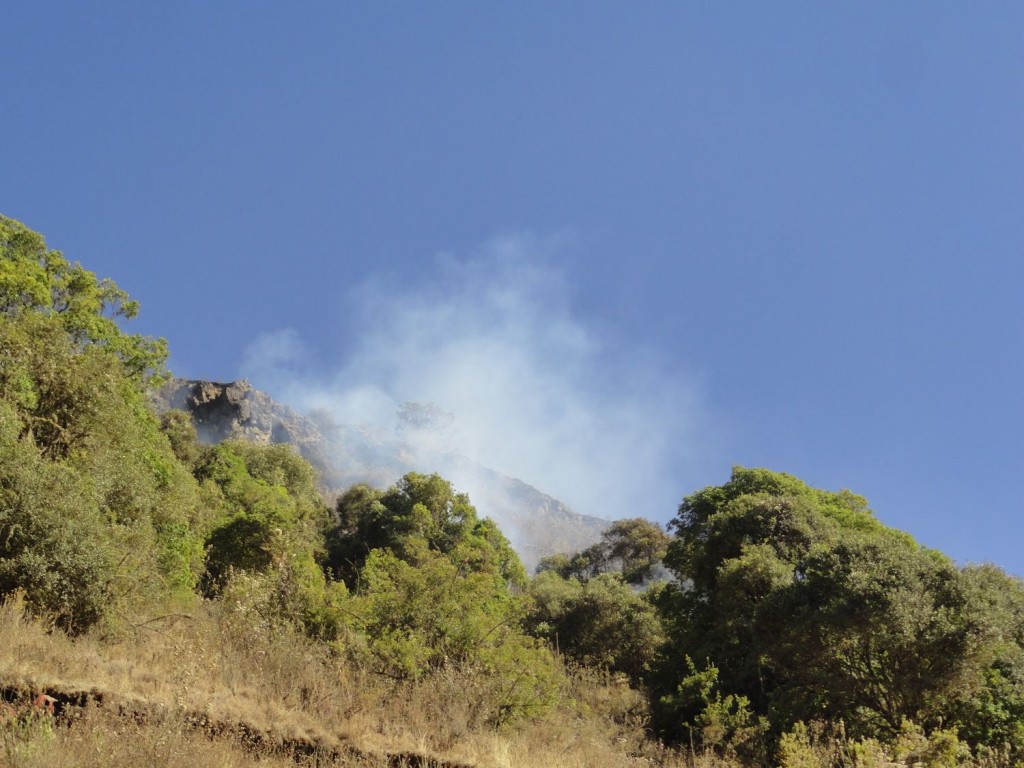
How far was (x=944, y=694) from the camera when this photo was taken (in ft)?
38.0

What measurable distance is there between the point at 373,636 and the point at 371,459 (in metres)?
150

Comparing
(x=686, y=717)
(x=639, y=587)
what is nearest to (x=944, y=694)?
(x=686, y=717)

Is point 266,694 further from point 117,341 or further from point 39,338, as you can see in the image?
point 117,341

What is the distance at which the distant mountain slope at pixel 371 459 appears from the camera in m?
104

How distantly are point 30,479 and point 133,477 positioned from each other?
4.41m

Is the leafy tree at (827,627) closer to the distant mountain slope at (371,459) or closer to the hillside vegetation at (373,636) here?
the hillside vegetation at (373,636)

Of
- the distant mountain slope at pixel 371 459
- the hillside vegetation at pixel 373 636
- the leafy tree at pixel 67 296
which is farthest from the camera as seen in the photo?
the distant mountain slope at pixel 371 459

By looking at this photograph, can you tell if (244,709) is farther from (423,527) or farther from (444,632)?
(423,527)

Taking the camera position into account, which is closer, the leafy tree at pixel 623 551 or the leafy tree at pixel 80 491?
the leafy tree at pixel 80 491

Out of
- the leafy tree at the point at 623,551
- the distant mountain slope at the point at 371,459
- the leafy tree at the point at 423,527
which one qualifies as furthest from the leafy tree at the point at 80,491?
the distant mountain slope at the point at 371,459

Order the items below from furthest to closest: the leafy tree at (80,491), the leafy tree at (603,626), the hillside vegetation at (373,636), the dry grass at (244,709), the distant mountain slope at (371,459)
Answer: the distant mountain slope at (371,459) < the leafy tree at (603,626) < the leafy tree at (80,491) < the hillside vegetation at (373,636) < the dry grass at (244,709)

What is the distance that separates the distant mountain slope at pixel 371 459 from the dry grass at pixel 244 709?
318 ft

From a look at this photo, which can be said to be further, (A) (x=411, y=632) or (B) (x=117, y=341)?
(B) (x=117, y=341)

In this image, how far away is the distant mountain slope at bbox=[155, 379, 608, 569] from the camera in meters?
104
